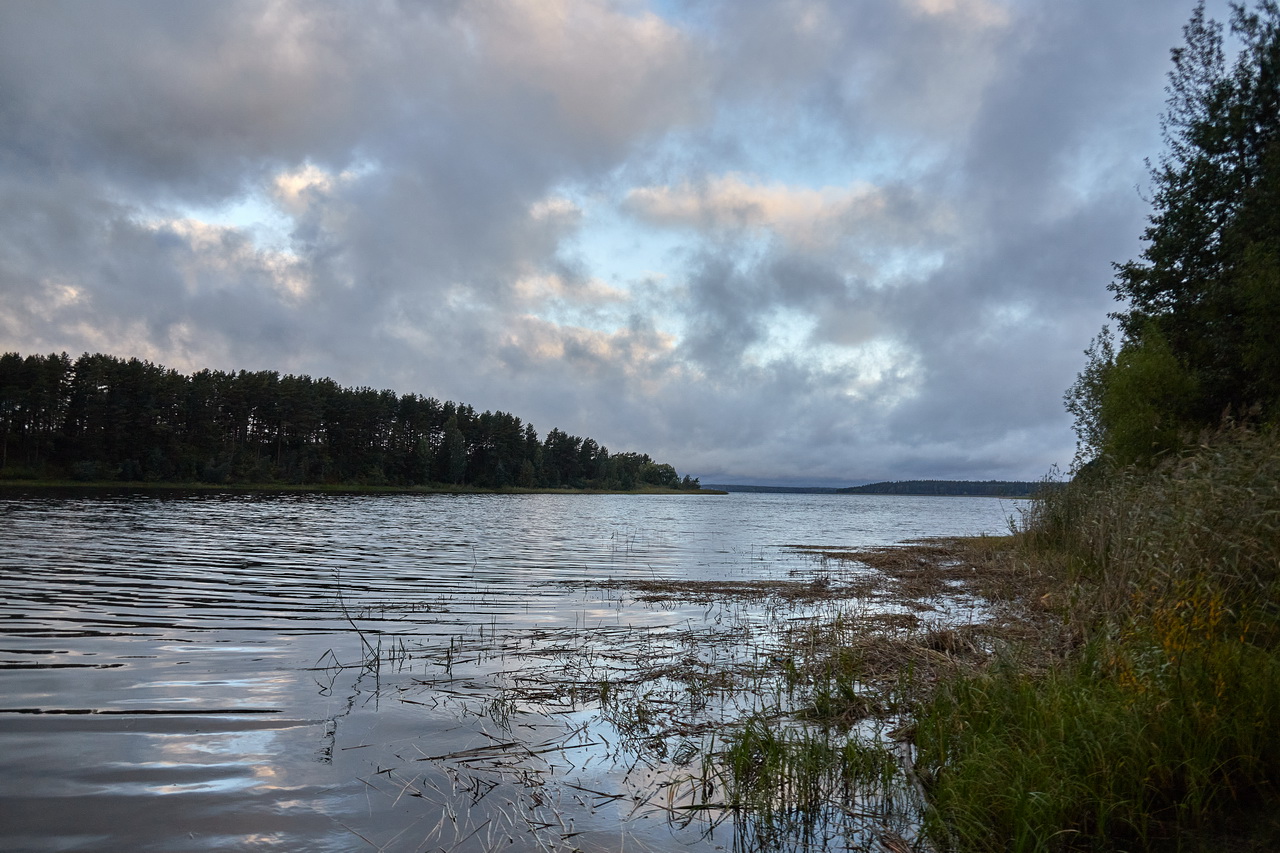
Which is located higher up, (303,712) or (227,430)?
(227,430)

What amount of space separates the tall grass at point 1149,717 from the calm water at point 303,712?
7.48 feet

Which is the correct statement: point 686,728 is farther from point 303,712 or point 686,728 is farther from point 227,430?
point 227,430

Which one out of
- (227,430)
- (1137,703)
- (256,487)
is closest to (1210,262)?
(1137,703)

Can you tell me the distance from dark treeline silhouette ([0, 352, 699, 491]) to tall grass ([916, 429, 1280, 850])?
102 meters

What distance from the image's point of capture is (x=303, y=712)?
25.3ft

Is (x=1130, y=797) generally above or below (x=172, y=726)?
above

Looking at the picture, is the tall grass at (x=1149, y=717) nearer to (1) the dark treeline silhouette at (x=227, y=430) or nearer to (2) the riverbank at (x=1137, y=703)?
(2) the riverbank at (x=1137, y=703)

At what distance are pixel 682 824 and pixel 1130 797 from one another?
10.3 feet

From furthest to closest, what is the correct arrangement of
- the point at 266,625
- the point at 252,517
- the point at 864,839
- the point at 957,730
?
the point at 252,517, the point at 266,625, the point at 957,730, the point at 864,839

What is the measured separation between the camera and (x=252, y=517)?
40.0 metres

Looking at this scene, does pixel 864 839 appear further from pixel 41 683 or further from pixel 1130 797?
pixel 41 683

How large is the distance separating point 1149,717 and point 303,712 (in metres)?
8.00

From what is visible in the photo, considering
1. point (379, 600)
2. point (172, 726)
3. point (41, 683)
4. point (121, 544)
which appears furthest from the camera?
point (121, 544)

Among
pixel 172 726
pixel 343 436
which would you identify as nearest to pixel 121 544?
pixel 172 726
